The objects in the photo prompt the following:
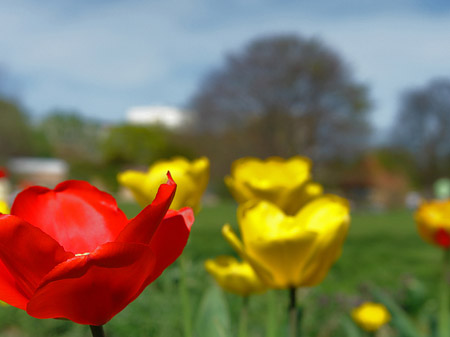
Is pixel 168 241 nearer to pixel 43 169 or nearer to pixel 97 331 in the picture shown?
pixel 97 331

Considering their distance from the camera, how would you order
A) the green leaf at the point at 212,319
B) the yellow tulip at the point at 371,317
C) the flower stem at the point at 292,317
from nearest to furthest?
the flower stem at the point at 292,317 → the green leaf at the point at 212,319 → the yellow tulip at the point at 371,317

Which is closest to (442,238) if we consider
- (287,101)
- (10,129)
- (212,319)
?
(212,319)

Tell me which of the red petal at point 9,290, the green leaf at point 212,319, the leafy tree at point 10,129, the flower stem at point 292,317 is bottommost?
the leafy tree at point 10,129

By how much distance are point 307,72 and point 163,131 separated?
21019 millimetres

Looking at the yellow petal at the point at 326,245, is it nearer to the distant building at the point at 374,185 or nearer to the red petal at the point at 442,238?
the red petal at the point at 442,238

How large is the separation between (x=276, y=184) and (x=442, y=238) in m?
0.52

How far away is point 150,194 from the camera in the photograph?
1.11 meters

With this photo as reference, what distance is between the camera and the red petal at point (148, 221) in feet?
1.51

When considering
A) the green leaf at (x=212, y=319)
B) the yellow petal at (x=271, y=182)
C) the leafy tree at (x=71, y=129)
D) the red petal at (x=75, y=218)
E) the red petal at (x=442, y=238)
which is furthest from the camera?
the leafy tree at (x=71, y=129)

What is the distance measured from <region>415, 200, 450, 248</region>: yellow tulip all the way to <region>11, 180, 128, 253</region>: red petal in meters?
1.00

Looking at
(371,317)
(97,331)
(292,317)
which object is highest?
(97,331)

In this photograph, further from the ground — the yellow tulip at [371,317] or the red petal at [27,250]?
the red petal at [27,250]

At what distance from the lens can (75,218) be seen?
1.94 feet

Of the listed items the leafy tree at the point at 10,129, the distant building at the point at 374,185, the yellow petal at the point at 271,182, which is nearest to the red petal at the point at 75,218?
the yellow petal at the point at 271,182
